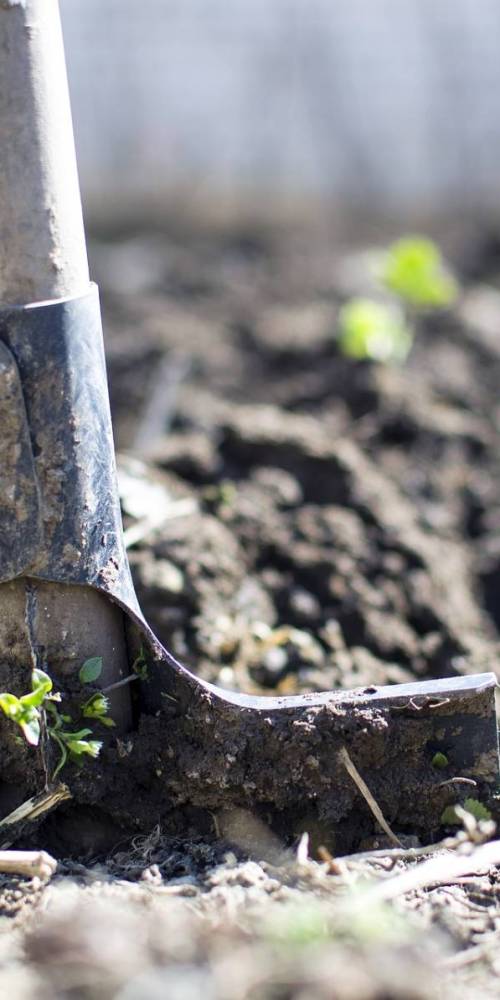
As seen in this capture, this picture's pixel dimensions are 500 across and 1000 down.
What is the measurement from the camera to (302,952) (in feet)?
4.03

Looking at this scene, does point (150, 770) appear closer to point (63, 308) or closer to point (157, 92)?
point (63, 308)

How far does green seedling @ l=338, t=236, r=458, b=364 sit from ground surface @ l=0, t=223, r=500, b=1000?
0.08 m

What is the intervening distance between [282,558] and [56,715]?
44.9 inches

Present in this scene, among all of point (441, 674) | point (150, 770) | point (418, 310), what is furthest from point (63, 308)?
point (418, 310)

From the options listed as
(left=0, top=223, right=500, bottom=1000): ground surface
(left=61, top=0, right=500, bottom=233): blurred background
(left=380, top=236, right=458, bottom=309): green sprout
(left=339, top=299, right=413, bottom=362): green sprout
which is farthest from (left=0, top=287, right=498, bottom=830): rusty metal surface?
(left=61, top=0, right=500, bottom=233): blurred background

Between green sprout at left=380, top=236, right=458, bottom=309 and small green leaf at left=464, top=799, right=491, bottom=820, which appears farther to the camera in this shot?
green sprout at left=380, top=236, right=458, bottom=309

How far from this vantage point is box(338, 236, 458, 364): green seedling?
12.7ft

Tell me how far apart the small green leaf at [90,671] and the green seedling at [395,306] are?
2.45m

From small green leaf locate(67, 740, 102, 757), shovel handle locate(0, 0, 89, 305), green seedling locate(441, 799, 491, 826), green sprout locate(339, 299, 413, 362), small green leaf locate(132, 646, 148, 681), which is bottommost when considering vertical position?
green seedling locate(441, 799, 491, 826)

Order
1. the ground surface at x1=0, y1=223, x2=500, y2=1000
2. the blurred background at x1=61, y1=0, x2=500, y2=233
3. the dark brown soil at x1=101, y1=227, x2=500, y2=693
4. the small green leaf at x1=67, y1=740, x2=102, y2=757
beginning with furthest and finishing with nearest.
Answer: the blurred background at x1=61, y1=0, x2=500, y2=233 → the dark brown soil at x1=101, y1=227, x2=500, y2=693 → the small green leaf at x1=67, y1=740, x2=102, y2=757 → the ground surface at x1=0, y1=223, x2=500, y2=1000

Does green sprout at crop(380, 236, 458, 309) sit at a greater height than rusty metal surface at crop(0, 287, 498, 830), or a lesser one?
greater

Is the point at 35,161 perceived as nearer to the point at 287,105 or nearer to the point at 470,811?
the point at 470,811

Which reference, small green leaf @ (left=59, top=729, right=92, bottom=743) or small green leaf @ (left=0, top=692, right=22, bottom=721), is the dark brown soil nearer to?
small green leaf @ (left=59, top=729, right=92, bottom=743)

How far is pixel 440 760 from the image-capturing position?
1.67 m
